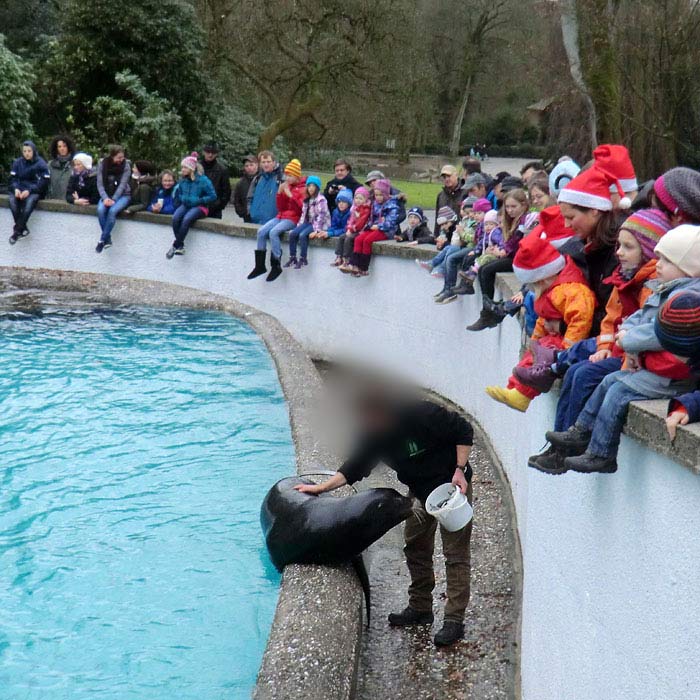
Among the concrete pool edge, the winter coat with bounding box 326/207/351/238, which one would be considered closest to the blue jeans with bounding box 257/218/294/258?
the winter coat with bounding box 326/207/351/238

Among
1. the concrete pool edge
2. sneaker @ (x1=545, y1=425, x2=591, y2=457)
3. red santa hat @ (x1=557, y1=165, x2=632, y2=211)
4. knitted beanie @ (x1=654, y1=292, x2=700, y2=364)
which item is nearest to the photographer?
knitted beanie @ (x1=654, y1=292, x2=700, y2=364)

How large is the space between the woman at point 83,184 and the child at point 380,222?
5791 mm

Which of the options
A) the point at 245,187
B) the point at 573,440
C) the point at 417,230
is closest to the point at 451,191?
the point at 417,230

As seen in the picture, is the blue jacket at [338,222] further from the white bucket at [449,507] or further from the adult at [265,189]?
the white bucket at [449,507]

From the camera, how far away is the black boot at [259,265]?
13.8m

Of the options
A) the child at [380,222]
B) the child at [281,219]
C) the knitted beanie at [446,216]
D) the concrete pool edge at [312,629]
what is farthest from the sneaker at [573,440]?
the child at [281,219]

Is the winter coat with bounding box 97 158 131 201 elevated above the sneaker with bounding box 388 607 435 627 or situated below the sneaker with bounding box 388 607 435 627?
above

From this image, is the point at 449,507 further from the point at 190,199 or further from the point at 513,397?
the point at 190,199

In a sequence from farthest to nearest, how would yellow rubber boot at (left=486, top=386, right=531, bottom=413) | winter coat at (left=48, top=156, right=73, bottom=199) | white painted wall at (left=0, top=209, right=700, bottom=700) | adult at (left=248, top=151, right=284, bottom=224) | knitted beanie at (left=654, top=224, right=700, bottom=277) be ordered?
winter coat at (left=48, top=156, right=73, bottom=199), adult at (left=248, top=151, right=284, bottom=224), yellow rubber boot at (left=486, top=386, right=531, bottom=413), knitted beanie at (left=654, top=224, right=700, bottom=277), white painted wall at (left=0, top=209, right=700, bottom=700)

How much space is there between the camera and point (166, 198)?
15.7m

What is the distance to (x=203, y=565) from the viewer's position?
21.5ft

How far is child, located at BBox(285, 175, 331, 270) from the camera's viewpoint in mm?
13117

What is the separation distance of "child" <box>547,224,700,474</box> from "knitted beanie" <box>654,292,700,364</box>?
135 mm

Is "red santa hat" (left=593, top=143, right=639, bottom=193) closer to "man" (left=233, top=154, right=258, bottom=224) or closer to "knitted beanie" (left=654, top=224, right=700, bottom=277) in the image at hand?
"knitted beanie" (left=654, top=224, right=700, bottom=277)
